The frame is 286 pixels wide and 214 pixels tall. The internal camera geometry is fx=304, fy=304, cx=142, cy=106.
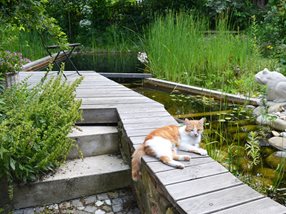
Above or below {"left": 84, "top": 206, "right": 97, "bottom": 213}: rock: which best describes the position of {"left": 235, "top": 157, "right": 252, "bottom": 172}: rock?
above

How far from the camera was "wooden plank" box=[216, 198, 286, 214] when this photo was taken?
122 centimetres

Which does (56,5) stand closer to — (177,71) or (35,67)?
A: (35,67)

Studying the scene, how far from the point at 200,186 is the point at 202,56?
3.80 m

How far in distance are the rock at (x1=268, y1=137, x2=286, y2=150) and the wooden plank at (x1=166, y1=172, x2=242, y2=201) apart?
49.1 inches

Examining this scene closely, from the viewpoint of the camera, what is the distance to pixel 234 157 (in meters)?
2.41

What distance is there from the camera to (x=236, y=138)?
276cm

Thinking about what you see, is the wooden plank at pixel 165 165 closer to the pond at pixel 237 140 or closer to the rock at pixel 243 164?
the pond at pixel 237 140

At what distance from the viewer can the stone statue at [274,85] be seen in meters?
3.24

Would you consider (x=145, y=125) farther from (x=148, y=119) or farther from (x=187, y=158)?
(x=187, y=158)

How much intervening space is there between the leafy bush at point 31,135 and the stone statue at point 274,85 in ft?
6.92

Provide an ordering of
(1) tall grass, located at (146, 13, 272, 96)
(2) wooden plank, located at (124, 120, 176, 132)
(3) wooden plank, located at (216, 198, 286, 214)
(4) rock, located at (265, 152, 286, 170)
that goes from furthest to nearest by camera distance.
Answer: (1) tall grass, located at (146, 13, 272, 96) < (4) rock, located at (265, 152, 286, 170) < (2) wooden plank, located at (124, 120, 176, 132) < (3) wooden plank, located at (216, 198, 286, 214)

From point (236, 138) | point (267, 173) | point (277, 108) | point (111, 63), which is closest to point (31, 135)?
point (267, 173)

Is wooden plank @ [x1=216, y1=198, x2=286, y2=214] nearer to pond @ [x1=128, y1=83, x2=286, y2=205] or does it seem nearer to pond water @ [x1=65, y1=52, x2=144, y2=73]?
pond @ [x1=128, y1=83, x2=286, y2=205]

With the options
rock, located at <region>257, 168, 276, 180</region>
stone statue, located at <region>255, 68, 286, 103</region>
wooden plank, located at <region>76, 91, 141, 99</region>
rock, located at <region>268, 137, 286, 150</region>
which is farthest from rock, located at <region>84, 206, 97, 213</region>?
stone statue, located at <region>255, 68, 286, 103</region>
